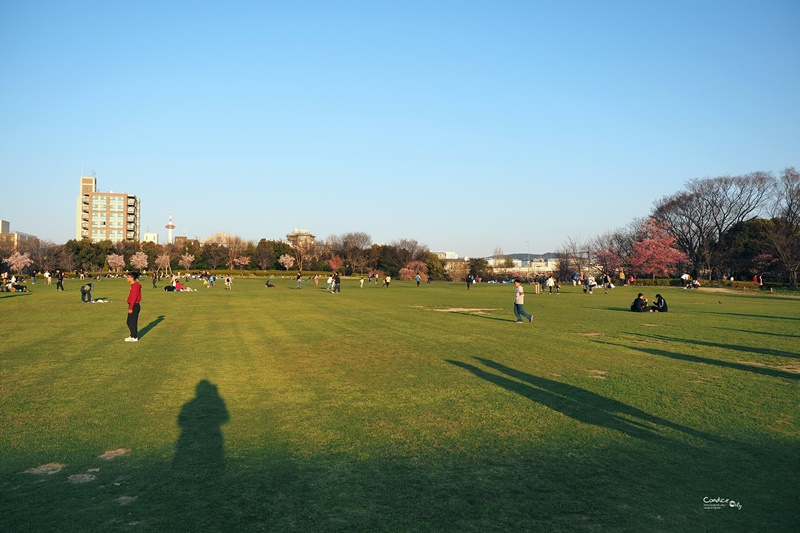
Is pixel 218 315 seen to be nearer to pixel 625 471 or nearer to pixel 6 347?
pixel 6 347

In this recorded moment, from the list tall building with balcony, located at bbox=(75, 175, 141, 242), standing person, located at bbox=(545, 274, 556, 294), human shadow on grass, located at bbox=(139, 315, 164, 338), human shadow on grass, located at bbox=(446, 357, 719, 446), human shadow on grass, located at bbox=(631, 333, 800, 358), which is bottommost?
human shadow on grass, located at bbox=(139, 315, 164, 338)

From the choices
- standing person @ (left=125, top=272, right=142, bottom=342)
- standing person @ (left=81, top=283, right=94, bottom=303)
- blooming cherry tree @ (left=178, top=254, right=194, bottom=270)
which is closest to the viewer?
standing person @ (left=125, top=272, right=142, bottom=342)

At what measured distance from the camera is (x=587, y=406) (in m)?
8.38

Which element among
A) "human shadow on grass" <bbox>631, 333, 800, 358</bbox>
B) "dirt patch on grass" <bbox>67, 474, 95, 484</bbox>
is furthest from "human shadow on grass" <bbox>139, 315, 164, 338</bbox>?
"human shadow on grass" <bbox>631, 333, 800, 358</bbox>

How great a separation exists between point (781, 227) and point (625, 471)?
73676 mm

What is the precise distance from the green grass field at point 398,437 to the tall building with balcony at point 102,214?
169379 mm

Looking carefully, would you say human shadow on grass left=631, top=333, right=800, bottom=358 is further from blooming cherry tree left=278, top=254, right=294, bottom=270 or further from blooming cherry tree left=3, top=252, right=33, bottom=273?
blooming cherry tree left=278, top=254, right=294, bottom=270

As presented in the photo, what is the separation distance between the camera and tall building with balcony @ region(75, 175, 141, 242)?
16188 centimetres

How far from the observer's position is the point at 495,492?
5.08 m

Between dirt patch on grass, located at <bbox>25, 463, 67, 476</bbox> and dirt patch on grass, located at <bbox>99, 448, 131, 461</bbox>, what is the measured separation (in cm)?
42

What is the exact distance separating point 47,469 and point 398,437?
3.93 metres

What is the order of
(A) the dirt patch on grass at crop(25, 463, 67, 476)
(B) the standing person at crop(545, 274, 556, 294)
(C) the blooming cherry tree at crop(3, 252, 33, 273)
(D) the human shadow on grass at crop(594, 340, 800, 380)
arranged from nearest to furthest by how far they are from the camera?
(A) the dirt patch on grass at crop(25, 463, 67, 476) < (D) the human shadow on grass at crop(594, 340, 800, 380) < (B) the standing person at crop(545, 274, 556, 294) < (C) the blooming cherry tree at crop(3, 252, 33, 273)

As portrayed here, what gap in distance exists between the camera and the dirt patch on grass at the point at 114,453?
237 inches

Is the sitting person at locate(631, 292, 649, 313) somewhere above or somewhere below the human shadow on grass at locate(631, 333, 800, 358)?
above
